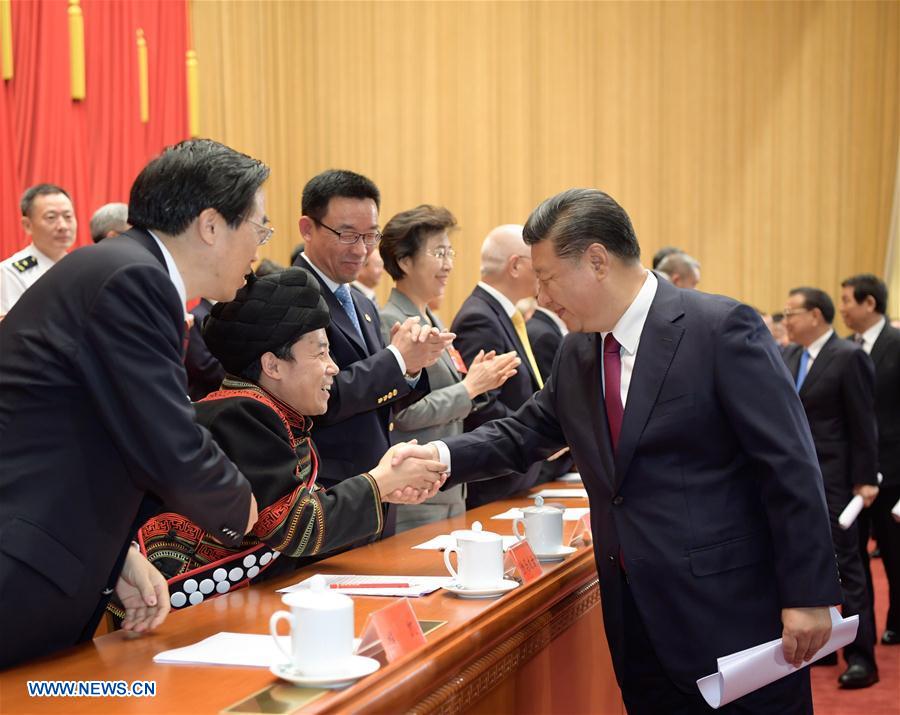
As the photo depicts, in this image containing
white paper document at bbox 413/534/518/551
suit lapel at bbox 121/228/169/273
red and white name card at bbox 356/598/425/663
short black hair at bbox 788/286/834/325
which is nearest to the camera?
red and white name card at bbox 356/598/425/663

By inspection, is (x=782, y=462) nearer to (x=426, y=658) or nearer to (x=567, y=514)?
(x=426, y=658)

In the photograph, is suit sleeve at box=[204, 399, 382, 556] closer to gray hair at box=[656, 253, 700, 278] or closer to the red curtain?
the red curtain

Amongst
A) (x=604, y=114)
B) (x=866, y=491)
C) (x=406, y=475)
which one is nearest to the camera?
(x=406, y=475)

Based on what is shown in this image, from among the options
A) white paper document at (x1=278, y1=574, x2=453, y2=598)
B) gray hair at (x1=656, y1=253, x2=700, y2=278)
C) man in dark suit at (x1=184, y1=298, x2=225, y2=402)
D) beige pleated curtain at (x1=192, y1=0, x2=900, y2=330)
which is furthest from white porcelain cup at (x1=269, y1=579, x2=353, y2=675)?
beige pleated curtain at (x1=192, y1=0, x2=900, y2=330)

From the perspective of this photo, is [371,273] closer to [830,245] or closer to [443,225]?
[443,225]

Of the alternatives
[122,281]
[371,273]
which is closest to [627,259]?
[122,281]

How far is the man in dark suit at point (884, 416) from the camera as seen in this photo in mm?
5332

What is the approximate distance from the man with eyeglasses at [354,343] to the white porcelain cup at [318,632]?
125cm

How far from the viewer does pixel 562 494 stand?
3445mm

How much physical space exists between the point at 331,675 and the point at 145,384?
50 cm

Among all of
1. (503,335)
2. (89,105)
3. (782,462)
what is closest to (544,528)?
(782,462)

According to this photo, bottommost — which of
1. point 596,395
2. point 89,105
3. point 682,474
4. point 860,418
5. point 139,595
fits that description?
point 860,418

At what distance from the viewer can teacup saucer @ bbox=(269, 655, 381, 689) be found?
1.41 m

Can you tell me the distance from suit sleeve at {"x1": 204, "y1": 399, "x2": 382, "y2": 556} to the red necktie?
22.6 inches
